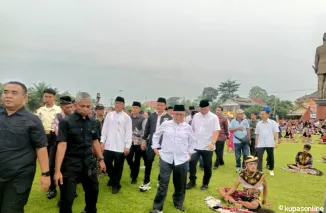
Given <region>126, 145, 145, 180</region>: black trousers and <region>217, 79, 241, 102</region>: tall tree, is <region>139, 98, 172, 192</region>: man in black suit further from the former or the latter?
<region>217, 79, 241, 102</region>: tall tree

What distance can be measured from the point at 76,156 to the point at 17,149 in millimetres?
850

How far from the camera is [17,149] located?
116 inches

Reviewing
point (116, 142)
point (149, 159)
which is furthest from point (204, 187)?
point (116, 142)

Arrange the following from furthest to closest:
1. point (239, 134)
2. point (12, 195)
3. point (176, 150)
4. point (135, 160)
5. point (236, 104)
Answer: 1. point (236, 104)
2. point (239, 134)
3. point (135, 160)
4. point (176, 150)
5. point (12, 195)

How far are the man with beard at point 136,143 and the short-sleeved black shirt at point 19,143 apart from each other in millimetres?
3395

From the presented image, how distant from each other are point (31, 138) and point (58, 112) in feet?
8.02

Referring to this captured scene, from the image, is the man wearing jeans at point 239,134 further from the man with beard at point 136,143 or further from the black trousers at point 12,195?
the black trousers at point 12,195

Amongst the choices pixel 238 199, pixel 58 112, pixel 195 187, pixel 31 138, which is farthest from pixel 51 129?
pixel 238 199

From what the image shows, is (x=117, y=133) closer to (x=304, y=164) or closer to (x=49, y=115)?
(x=49, y=115)

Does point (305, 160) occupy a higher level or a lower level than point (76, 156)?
lower

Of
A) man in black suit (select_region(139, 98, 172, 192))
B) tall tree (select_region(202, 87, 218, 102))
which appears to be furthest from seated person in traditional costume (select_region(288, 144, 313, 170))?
tall tree (select_region(202, 87, 218, 102))

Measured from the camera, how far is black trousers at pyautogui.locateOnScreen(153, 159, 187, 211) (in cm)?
446

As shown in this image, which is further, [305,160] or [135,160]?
[305,160]

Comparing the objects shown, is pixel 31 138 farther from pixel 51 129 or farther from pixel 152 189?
pixel 152 189
